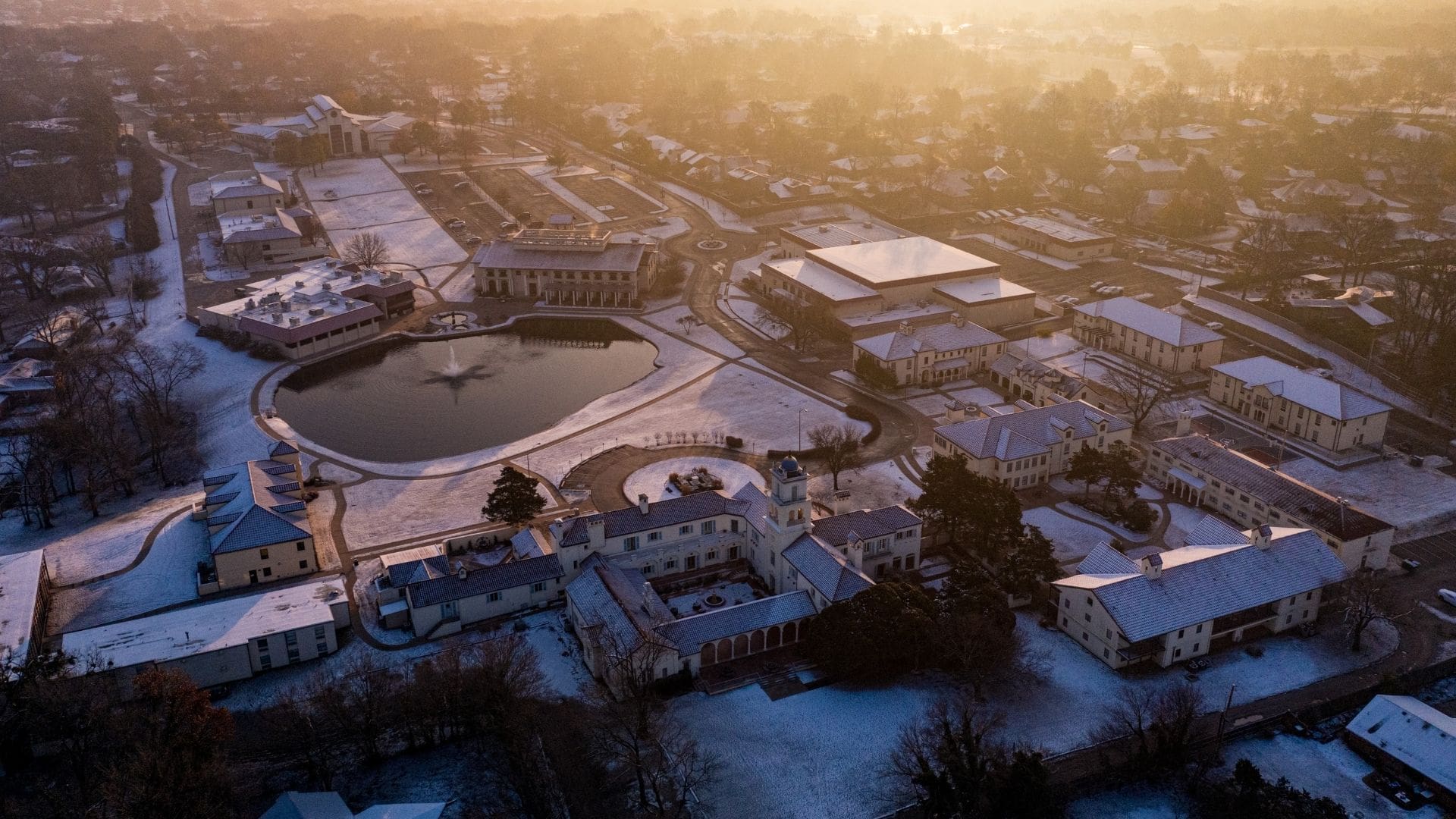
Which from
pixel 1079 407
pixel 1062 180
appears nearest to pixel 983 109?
pixel 1062 180

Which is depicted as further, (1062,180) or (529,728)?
(1062,180)

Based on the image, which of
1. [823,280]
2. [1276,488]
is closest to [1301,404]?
[1276,488]

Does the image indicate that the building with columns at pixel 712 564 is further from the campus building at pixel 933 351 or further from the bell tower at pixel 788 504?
the campus building at pixel 933 351

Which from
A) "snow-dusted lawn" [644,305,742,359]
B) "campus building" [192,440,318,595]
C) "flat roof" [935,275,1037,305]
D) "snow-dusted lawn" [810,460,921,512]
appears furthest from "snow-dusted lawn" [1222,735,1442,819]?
"flat roof" [935,275,1037,305]

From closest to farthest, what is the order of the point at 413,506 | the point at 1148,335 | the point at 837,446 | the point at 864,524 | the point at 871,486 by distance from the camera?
the point at 864,524 → the point at 413,506 → the point at 871,486 → the point at 837,446 → the point at 1148,335

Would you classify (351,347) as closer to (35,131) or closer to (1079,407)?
(1079,407)

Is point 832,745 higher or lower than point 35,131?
lower

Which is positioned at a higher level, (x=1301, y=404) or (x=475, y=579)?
(x=1301, y=404)

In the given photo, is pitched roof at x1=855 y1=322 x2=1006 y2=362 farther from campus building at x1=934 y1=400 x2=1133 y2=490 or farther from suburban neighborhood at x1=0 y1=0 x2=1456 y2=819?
campus building at x1=934 y1=400 x2=1133 y2=490

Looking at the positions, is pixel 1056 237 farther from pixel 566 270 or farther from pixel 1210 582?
pixel 1210 582
